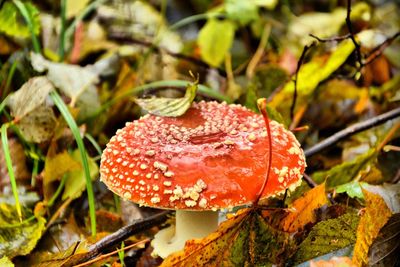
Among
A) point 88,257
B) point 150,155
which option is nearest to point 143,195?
point 150,155

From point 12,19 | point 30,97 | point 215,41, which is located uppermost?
point 12,19

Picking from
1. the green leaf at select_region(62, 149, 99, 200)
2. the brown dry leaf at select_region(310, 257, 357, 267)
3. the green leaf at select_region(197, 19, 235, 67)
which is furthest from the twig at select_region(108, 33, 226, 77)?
the brown dry leaf at select_region(310, 257, 357, 267)

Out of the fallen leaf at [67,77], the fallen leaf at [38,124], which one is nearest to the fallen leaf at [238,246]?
the fallen leaf at [38,124]

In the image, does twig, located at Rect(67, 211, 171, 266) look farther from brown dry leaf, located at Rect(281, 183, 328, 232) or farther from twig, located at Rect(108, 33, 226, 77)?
twig, located at Rect(108, 33, 226, 77)

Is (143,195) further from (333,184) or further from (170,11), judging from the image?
(170,11)

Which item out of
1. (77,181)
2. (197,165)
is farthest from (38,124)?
(197,165)

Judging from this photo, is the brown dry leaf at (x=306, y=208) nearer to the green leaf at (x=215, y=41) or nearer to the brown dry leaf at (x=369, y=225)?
the brown dry leaf at (x=369, y=225)

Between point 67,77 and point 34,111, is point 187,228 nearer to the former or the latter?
point 34,111
